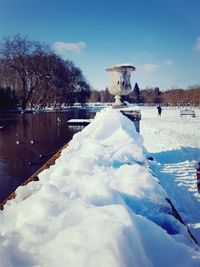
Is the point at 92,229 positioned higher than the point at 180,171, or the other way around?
the point at 92,229

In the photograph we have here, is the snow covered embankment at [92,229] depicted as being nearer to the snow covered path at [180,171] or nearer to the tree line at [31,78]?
the snow covered path at [180,171]

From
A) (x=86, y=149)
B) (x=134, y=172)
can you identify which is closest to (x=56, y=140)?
(x=86, y=149)

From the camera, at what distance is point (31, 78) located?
44.9 m

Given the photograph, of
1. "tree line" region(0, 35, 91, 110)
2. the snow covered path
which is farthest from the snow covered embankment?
"tree line" region(0, 35, 91, 110)

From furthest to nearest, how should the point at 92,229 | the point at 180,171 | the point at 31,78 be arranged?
1. the point at 31,78
2. the point at 180,171
3. the point at 92,229

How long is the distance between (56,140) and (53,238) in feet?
31.0

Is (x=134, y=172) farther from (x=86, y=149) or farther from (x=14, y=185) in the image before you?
(x=14, y=185)

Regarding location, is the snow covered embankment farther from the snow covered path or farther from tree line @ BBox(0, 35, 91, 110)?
tree line @ BBox(0, 35, 91, 110)

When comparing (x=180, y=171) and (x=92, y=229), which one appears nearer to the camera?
(x=92, y=229)

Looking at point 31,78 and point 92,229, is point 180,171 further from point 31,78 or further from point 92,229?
point 31,78

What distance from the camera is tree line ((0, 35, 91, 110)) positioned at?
41362 millimetres

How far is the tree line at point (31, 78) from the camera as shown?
41.4 meters

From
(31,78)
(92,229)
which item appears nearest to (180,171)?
(92,229)

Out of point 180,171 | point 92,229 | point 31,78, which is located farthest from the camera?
point 31,78
